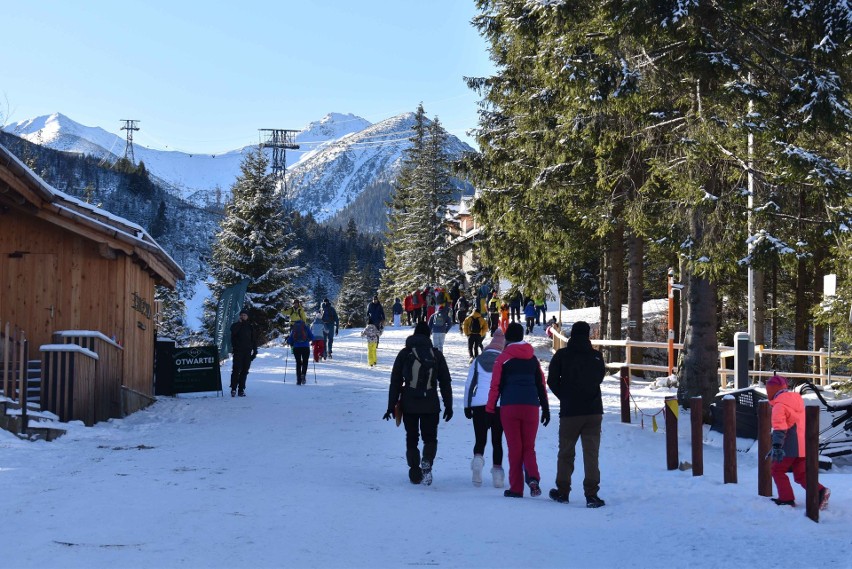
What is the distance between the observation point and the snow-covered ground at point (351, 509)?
267 inches

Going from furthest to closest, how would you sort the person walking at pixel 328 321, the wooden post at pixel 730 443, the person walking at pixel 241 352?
the person walking at pixel 328 321
the person walking at pixel 241 352
the wooden post at pixel 730 443

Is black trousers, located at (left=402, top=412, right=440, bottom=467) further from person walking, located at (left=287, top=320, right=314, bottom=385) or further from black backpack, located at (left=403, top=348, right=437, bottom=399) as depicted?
person walking, located at (left=287, top=320, right=314, bottom=385)

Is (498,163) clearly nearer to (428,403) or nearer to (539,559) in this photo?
(428,403)

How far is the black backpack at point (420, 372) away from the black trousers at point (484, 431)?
1.97 feet

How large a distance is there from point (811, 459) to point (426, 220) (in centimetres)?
5468

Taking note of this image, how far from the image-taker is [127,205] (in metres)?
136

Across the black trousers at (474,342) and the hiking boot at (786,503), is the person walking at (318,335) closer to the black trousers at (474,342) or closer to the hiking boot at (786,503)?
the black trousers at (474,342)

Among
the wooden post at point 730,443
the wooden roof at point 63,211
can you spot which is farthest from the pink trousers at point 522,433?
the wooden roof at point 63,211

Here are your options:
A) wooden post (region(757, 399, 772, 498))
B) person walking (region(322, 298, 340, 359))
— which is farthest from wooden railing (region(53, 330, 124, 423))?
person walking (region(322, 298, 340, 359))

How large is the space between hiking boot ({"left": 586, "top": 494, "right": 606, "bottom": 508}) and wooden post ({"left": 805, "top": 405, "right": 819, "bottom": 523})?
74.0 inches

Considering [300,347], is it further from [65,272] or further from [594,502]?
[594,502]

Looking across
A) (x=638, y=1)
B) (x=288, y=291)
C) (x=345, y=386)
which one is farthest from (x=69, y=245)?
(x=288, y=291)

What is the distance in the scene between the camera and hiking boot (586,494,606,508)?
9.12 meters

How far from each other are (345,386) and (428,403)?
1095cm
